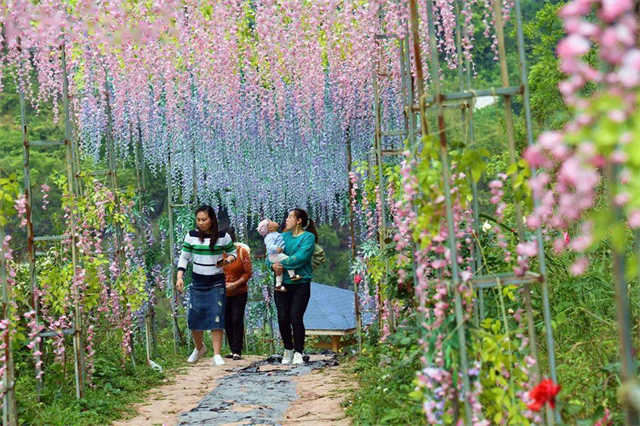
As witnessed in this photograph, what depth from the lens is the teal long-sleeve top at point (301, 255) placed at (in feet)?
22.6

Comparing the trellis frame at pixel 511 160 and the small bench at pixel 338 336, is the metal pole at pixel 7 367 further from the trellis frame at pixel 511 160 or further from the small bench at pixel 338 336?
the small bench at pixel 338 336

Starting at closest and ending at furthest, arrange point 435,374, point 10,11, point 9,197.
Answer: point 435,374
point 9,197
point 10,11

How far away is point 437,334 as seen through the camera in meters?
2.76

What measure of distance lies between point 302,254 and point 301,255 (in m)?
0.01

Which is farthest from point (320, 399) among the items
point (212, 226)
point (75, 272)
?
point (212, 226)

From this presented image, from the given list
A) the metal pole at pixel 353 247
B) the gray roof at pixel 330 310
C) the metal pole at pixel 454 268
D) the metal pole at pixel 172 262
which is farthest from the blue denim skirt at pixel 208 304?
the metal pole at pixel 454 268

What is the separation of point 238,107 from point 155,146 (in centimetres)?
102

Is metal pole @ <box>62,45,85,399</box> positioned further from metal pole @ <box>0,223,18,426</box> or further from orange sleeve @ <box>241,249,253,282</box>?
orange sleeve @ <box>241,249,253,282</box>

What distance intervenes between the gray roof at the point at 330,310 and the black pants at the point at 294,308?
2.39m

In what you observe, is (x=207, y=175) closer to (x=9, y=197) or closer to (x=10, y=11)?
(x=10, y=11)

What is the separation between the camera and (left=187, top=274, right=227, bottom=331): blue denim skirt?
7008mm

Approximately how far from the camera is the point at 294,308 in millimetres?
6965

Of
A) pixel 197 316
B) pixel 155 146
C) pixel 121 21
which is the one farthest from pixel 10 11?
pixel 155 146

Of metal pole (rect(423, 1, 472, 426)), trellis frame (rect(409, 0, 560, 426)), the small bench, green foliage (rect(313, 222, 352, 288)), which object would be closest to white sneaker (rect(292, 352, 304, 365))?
the small bench
